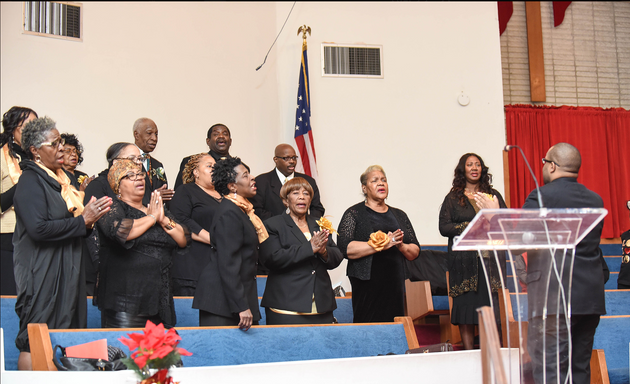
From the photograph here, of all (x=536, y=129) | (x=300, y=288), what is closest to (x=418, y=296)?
(x=300, y=288)

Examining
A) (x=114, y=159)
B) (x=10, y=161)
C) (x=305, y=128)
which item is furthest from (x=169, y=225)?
(x=305, y=128)

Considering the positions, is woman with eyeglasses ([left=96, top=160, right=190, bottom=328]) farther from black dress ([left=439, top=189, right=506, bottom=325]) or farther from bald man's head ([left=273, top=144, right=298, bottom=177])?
bald man's head ([left=273, top=144, right=298, bottom=177])

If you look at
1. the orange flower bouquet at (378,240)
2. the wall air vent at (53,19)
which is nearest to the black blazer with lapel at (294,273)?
the orange flower bouquet at (378,240)

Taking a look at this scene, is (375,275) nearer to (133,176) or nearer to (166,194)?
(166,194)

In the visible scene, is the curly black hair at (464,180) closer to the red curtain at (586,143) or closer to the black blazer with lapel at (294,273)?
the black blazer with lapel at (294,273)

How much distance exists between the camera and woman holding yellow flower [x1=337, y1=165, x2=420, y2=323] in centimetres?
379

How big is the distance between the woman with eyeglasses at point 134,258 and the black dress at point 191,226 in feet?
2.08

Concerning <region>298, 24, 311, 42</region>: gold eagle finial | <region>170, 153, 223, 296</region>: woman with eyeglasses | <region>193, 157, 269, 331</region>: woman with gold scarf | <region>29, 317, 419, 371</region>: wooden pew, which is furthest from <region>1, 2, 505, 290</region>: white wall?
<region>29, 317, 419, 371</region>: wooden pew

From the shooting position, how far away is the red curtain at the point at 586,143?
315 inches

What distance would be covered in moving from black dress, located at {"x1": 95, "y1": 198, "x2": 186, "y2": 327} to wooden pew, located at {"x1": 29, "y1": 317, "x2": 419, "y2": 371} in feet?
0.88

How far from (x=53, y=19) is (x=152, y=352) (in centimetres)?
488

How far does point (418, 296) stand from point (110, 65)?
12.5ft

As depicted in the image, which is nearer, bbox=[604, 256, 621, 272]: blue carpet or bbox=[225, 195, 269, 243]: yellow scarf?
bbox=[225, 195, 269, 243]: yellow scarf

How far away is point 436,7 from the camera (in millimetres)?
7012
